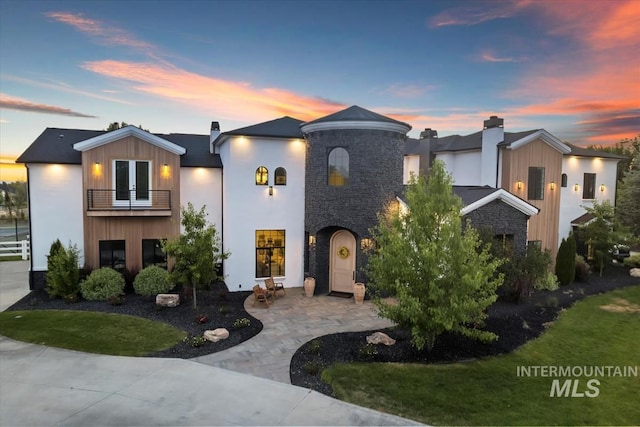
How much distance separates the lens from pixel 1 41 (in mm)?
14172

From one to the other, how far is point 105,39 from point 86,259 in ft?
27.6

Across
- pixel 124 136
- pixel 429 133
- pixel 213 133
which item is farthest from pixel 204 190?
pixel 429 133

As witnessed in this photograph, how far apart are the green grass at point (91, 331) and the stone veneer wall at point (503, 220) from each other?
1120cm

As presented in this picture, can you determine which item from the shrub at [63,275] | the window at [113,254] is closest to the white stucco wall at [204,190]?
the window at [113,254]

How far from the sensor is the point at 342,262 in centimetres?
1645

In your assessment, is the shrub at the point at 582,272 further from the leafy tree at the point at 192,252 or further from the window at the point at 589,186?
the leafy tree at the point at 192,252

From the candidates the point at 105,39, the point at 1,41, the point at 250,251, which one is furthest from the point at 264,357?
the point at 1,41

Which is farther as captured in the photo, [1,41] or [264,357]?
[1,41]

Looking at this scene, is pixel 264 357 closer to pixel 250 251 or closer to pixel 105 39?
pixel 250 251

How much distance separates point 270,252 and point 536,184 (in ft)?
44.0

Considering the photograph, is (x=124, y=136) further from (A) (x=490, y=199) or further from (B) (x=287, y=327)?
(A) (x=490, y=199)

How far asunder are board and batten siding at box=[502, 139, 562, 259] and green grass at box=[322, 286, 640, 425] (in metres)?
9.22

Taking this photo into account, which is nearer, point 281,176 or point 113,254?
point 113,254

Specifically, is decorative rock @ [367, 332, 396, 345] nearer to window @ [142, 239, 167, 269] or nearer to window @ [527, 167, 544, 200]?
window @ [142, 239, 167, 269]
